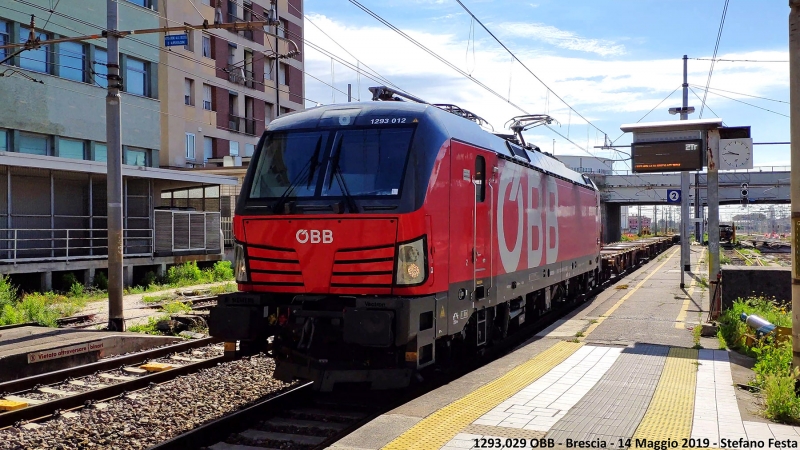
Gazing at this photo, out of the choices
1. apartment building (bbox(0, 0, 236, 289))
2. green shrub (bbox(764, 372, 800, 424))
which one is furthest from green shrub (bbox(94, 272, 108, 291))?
green shrub (bbox(764, 372, 800, 424))

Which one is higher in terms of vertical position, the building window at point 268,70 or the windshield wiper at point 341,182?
the building window at point 268,70

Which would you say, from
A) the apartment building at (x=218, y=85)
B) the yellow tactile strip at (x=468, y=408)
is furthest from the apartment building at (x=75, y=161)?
the yellow tactile strip at (x=468, y=408)

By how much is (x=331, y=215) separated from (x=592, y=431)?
3.48 meters

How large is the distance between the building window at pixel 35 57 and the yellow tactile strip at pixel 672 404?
22.7 m

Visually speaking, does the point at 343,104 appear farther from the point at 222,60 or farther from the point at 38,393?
the point at 222,60

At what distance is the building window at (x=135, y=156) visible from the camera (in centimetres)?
2930

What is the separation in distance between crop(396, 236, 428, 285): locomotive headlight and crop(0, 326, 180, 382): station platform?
637cm

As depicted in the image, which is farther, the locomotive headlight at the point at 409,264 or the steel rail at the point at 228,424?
the locomotive headlight at the point at 409,264

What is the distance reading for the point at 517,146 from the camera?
1209 centimetres

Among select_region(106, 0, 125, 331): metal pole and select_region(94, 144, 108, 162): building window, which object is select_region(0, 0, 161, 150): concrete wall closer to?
select_region(94, 144, 108, 162): building window

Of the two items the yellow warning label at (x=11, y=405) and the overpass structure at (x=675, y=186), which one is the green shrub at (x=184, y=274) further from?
the overpass structure at (x=675, y=186)

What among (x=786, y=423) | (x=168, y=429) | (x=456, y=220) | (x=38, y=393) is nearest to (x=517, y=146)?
(x=456, y=220)

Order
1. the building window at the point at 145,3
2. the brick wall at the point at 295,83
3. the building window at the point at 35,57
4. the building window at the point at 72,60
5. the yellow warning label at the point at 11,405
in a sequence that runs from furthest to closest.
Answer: the brick wall at the point at 295,83 < the building window at the point at 145,3 < the building window at the point at 72,60 < the building window at the point at 35,57 < the yellow warning label at the point at 11,405

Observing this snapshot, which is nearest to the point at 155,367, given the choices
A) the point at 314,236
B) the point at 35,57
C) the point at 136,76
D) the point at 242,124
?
the point at 314,236
